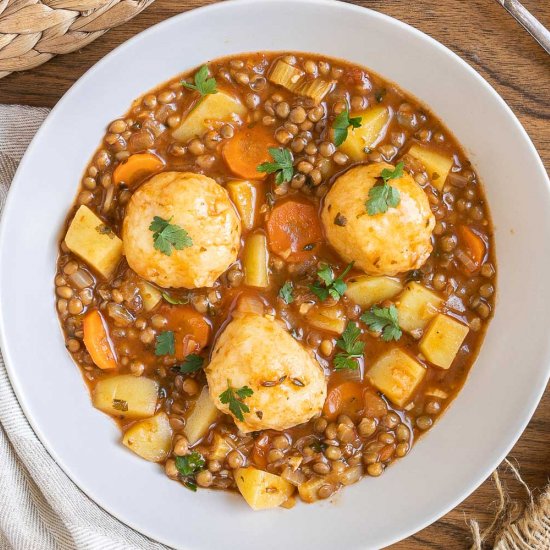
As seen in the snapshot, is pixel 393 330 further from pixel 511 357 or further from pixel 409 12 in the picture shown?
pixel 409 12

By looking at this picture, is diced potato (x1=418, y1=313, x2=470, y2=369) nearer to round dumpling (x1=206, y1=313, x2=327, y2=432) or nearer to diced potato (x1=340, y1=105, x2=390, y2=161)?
round dumpling (x1=206, y1=313, x2=327, y2=432)

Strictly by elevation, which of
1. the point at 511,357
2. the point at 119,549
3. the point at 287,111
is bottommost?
the point at 119,549

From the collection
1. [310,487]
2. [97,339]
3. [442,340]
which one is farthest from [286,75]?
[310,487]

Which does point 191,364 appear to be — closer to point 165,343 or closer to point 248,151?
point 165,343

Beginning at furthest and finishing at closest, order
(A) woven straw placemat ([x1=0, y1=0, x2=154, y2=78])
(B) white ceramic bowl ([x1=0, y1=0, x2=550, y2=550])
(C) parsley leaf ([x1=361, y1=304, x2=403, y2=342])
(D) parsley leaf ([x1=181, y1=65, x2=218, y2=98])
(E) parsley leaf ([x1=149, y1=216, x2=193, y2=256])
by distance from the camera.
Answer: (C) parsley leaf ([x1=361, y1=304, x2=403, y2=342]), (D) parsley leaf ([x1=181, y1=65, x2=218, y2=98]), (B) white ceramic bowl ([x1=0, y1=0, x2=550, y2=550]), (A) woven straw placemat ([x1=0, y1=0, x2=154, y2=78]), (E) parsley leaf ([x1=149, y1=216, x2=193, y2=256])

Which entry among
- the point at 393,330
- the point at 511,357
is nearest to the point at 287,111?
the point at 393,330

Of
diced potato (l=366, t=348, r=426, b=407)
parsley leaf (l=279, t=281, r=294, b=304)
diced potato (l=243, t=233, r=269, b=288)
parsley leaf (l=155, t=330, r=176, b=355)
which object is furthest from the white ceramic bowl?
parsley leaf (l=279, t=281, r=294, b=304)

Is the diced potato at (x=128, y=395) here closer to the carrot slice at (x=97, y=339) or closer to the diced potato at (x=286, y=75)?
the carrot slice at (x=97, y=339)
